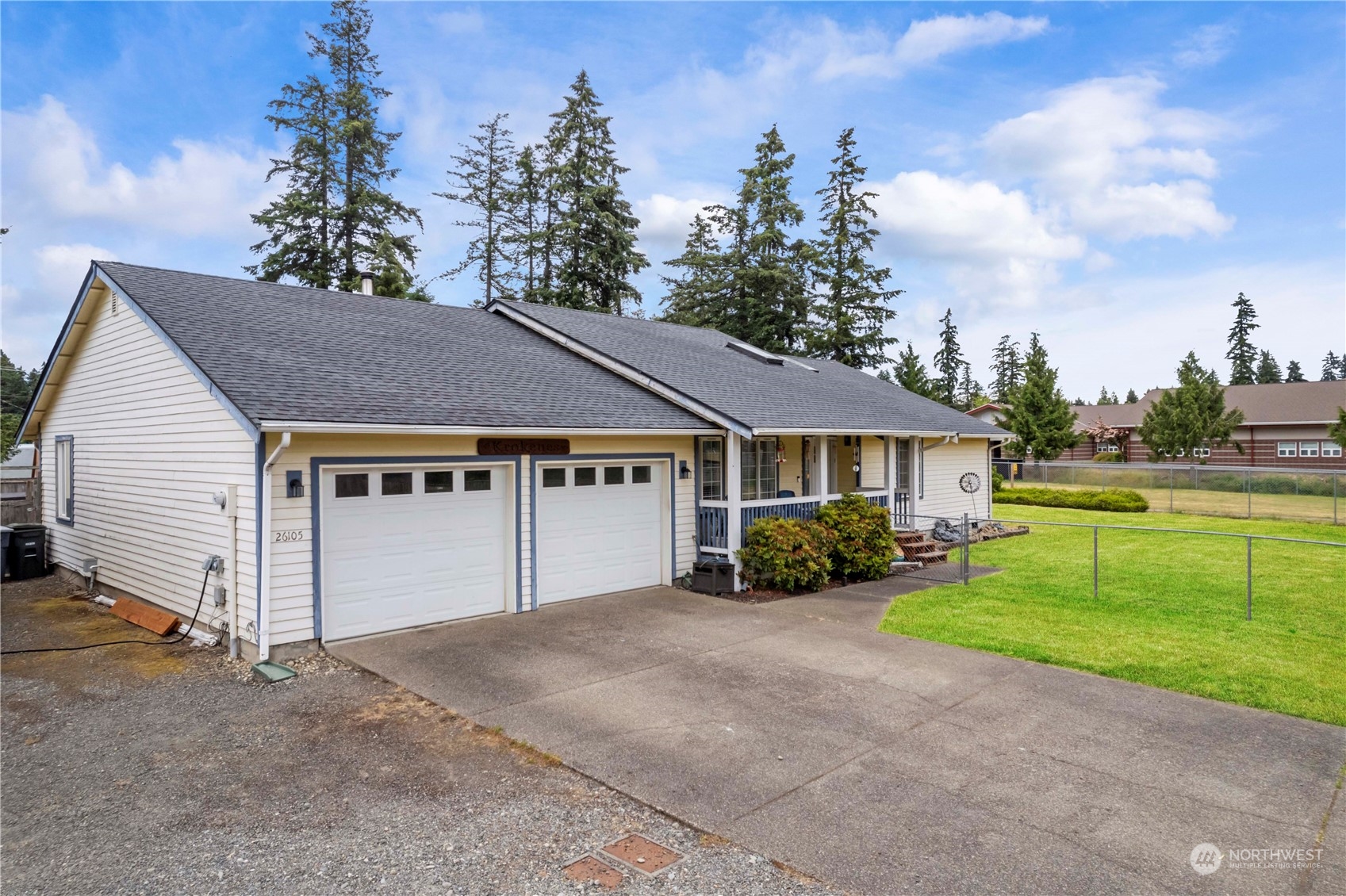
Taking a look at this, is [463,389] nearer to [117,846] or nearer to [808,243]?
[117,846]

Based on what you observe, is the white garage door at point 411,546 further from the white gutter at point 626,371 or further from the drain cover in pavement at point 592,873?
the drain cover in pavement at point 592,873

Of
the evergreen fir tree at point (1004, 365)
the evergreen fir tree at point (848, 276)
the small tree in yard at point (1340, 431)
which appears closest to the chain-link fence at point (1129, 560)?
the evergreen fir tree at point (848, 276)

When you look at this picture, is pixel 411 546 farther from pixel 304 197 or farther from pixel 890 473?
pixel 304 197

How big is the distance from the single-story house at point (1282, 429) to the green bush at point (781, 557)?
3270cm

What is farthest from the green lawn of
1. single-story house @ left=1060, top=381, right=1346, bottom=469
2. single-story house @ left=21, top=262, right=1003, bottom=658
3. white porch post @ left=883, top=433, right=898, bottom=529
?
single-story house @ left=1060, top=381, right=1346, bottom=469

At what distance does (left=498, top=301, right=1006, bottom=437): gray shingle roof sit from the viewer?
466 inches

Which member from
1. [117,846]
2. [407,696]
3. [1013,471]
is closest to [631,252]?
[1013,471]

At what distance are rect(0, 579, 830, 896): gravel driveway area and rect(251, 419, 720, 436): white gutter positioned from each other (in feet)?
8.07

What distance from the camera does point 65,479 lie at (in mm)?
12734

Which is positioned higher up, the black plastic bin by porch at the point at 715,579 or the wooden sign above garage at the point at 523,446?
the wooden sign above garage at the point at 523,446

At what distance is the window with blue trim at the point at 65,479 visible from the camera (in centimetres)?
1240

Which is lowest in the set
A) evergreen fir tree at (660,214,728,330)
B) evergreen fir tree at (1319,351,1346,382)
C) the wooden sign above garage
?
the wooden sign above garage

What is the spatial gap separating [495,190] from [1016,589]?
26.7 meters

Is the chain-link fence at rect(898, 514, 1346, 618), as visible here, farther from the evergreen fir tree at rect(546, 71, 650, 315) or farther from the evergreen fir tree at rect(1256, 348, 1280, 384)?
the evergreen fir tree at rect(1256, 348, 1280, 384)
